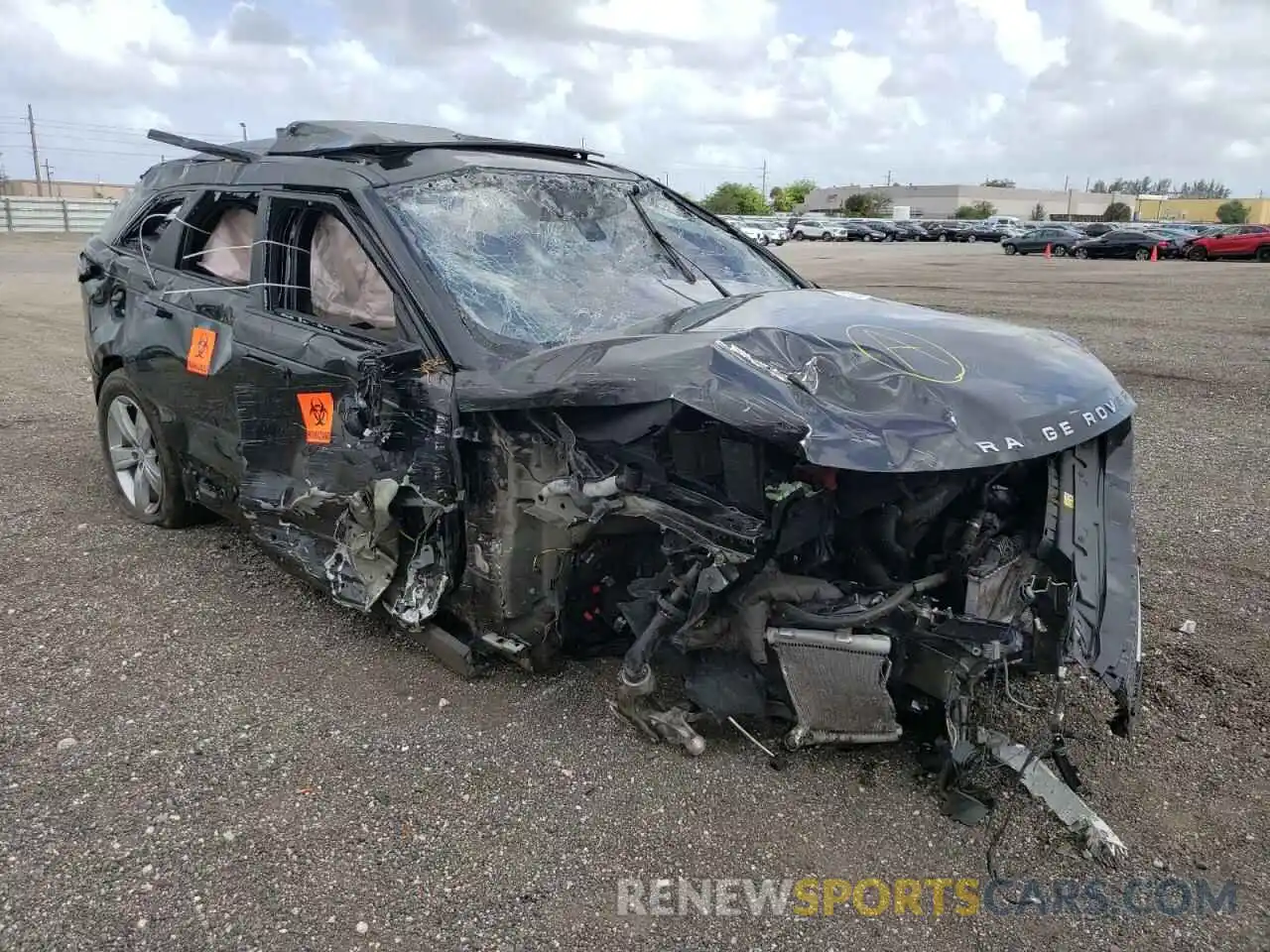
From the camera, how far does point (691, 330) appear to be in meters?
3.15

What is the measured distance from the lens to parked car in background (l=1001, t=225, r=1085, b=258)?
37.3 meters

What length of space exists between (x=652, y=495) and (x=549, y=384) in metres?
0.45

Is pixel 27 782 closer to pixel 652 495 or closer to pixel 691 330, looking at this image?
pixel 652 495

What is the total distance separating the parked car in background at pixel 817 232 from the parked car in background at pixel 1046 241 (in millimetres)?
17348

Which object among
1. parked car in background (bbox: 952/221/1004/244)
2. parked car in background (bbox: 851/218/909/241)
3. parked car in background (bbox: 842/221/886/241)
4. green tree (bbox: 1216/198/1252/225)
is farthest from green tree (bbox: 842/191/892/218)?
parked car in background (bbox: 842/221/886/241)

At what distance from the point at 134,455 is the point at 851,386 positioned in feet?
13.2

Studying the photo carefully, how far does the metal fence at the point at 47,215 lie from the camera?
123ft

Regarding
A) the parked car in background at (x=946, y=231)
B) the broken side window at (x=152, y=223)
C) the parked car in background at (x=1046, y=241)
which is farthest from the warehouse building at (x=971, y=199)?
the broken side window at (x=152, y=223)

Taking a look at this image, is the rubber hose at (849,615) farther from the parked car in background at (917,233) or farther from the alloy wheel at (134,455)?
the parked car in background at (917,233)

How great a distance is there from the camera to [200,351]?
13.4ft

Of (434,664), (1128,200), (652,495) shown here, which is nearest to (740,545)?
(652,495)

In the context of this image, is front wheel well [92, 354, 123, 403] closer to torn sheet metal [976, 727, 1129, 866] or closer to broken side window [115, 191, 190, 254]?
broken side window [115, 191, 190, 254]

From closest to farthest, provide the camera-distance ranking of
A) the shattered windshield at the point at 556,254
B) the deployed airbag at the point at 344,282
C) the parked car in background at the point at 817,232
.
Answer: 1. the shattered windshield at the point at 556,254
2. the deployed airbag at the point at 344,282
3. the parked car in background at the point at 817,232

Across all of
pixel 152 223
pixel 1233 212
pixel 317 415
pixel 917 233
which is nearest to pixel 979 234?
pixel 917 233
